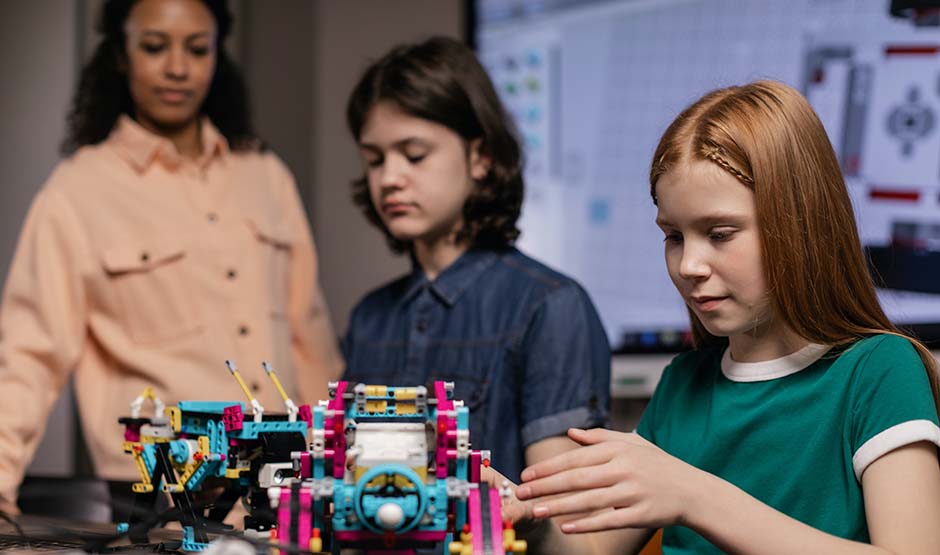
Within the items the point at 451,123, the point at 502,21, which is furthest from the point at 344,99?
the point at 451,123

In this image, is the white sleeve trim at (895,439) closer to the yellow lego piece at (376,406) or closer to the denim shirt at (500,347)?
the yellow lego piece at (376,406)

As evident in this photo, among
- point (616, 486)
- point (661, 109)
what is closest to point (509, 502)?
point (616, 486)

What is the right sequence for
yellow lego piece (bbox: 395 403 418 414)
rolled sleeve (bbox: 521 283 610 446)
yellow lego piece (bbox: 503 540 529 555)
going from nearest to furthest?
yellow lego piece (bbox: 503 540 529 555) < yellow lego piece (bbox: 395 403 418 414) < rolled sleeve (bbox: 521 283 610 446)

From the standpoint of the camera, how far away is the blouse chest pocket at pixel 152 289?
1.61 m

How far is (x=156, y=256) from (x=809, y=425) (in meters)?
1.11

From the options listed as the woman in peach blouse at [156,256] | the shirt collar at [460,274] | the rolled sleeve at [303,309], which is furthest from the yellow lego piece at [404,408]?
the rolled sleeve at [303,309]

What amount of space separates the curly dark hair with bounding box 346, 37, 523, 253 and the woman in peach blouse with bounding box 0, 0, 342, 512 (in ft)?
1.16

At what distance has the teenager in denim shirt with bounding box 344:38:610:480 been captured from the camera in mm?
1345

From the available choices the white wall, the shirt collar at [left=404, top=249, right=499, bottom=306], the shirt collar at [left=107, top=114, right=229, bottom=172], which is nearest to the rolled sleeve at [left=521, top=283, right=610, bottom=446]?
the shirt collar at [left=404, top=249, right=499, bottom=306]

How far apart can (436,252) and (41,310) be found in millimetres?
605

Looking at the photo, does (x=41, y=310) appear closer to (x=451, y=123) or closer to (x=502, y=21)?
(x=451, y=123)

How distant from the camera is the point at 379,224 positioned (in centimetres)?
161

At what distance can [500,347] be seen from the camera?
4.54 ft

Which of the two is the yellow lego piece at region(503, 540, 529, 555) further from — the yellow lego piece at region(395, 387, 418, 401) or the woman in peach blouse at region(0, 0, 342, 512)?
A: the woman in peach blouse at region(0, 0, 342, 512)
